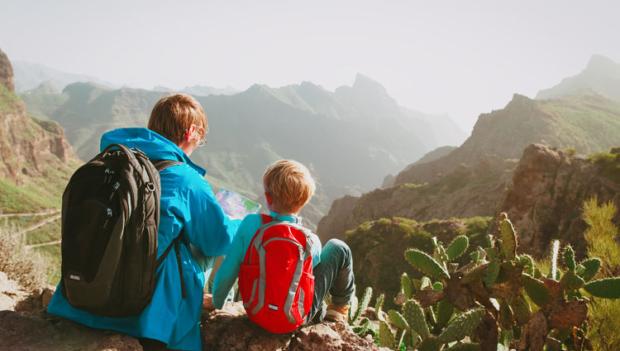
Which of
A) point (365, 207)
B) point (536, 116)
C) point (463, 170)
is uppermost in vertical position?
point (536, 116)

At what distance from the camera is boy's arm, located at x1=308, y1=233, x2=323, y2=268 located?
2.89 m

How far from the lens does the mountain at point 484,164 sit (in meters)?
34.9

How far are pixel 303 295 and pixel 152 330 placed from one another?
97cm

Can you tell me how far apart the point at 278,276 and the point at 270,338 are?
0.55 m

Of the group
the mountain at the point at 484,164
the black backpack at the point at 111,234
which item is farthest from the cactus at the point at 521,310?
the mountain at the point at 484,164

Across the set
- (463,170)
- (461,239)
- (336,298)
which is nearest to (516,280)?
(461,239)

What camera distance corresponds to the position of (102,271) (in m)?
2.34

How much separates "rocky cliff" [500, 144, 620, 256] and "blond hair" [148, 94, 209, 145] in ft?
44.9

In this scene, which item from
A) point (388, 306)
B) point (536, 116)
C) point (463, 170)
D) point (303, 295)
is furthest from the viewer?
point (536, 116)

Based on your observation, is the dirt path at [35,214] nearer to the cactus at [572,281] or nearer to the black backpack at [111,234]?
the black backpack at [111,234]

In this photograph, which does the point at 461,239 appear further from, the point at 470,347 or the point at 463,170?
the point at 463,170

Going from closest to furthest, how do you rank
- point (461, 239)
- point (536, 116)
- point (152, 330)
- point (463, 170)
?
point (152, 330), point (461, 239), point (463, 170), point (536, 116)

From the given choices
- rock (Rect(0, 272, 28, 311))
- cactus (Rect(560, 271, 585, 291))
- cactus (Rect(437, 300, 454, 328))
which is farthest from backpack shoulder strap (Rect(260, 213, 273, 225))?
cactus (Rect(560, 271, 585, 291))

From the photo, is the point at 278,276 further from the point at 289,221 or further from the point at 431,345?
the point at 431,345
